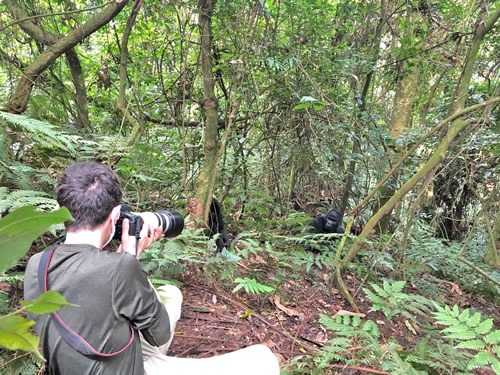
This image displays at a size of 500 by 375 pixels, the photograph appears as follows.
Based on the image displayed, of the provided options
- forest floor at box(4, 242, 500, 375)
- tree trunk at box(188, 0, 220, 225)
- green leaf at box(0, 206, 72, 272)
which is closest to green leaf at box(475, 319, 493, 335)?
forest floor at box(4, 242, 500, 375)

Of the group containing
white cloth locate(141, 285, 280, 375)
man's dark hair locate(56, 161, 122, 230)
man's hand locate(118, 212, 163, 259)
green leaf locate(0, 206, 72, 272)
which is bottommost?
white cloth locate(141, 285, 280, 375)

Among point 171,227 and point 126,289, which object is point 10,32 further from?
point 126,289

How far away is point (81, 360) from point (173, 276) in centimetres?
152

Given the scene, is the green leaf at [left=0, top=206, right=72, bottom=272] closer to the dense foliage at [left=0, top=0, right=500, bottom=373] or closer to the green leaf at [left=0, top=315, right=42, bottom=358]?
the green leaf at [left=0, top=315, right=42, bottom=358]

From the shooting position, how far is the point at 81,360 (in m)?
1.16

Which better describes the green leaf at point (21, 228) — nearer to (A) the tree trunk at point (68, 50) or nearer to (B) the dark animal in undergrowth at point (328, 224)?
(A) the tree trunk at point (68, 50)

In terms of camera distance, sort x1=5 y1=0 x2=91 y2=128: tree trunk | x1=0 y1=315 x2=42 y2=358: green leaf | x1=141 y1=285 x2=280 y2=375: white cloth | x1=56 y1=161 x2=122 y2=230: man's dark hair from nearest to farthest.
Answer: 1. x1=0 y1=315 x2=42 y2=358: green leaf
2. x1=56 y1=161 x2=122 y2=230: man's dark hair
3. x1=141 y1=285 x2=280 y2=375: white cloth
4. x1=5 y1=0 x2=91 y2=128: tree trunk

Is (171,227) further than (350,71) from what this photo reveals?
No

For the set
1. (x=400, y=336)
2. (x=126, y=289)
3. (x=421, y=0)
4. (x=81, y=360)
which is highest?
(x=421, y=0)

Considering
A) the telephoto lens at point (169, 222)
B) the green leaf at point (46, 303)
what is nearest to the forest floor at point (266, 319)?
the telephoto lens at point (169, 222)

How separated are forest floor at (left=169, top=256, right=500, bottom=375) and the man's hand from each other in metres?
0.82

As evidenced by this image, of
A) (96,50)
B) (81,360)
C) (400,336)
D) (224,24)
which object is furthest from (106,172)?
(96,50)

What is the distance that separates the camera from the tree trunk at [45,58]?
290cm

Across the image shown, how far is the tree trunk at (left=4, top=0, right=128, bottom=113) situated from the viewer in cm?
290
